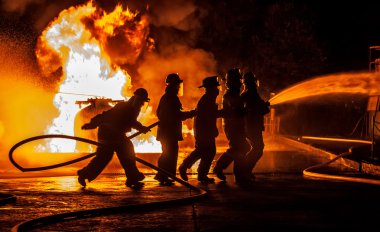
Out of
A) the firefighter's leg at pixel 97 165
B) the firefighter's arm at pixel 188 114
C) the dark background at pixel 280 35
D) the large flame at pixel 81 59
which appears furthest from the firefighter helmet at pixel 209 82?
the dark background at pixel 280 35

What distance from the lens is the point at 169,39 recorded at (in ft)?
102

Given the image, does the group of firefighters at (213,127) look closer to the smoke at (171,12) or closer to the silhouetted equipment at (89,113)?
the silhouetted equipment at (89,113)

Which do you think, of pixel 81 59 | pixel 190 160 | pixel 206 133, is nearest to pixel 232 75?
pixel 206 133

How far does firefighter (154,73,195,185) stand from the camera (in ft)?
37.9

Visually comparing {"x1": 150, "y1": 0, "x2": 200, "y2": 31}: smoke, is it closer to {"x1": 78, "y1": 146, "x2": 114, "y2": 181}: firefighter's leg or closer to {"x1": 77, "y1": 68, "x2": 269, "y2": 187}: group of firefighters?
{"x1": 77, "y1": 68, "x2": 269, "y2": 187}: group of firefighters

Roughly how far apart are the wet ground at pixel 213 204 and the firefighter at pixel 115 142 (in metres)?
0.26

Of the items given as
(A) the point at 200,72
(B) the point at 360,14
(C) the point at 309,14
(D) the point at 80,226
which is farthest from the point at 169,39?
(D) the point at 80,226

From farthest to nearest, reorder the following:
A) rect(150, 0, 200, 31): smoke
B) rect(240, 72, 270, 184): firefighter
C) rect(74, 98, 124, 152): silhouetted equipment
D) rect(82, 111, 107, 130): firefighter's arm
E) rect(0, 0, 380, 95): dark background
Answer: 1. rect(0, 0, 380, 95): dark background
2. rect(150, 0, 200, 31): smoke
3. rect(74, 98, 124, 152): silhouetted equipment
4. rect(240, 72, 270, 184): firefighter
5. rect(82, 111, 107, 130): firefighter's arm

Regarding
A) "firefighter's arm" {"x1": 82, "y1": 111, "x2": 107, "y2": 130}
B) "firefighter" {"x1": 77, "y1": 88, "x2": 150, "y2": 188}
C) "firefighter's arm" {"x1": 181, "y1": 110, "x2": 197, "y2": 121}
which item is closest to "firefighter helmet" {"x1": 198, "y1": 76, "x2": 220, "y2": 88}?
"firefighter's arm" {"x1": 181, "y1": 110, "x2": 197, "y2": 121}

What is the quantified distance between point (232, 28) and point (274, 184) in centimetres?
2426

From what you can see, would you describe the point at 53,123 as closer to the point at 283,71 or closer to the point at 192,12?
the point at 192,12

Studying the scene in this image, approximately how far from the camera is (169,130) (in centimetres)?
1154

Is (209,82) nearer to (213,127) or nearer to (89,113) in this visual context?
(213,127)

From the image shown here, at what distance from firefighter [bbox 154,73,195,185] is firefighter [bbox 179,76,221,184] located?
0.82 ft
